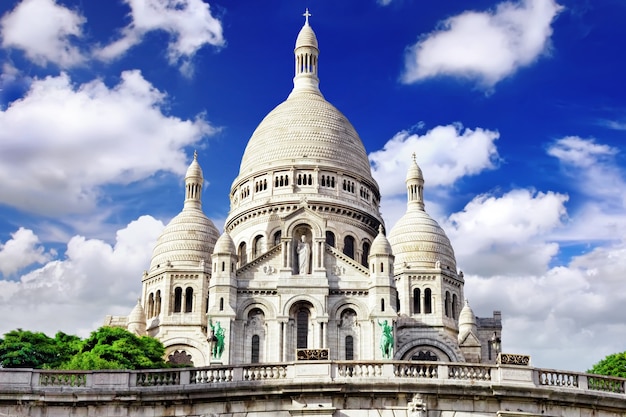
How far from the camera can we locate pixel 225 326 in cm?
7838

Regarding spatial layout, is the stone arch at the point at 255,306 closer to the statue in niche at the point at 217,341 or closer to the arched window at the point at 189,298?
the statue in niche at the point at 217,341

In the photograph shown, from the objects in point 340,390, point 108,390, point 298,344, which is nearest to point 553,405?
point 340,390

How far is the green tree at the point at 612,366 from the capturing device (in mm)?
70125

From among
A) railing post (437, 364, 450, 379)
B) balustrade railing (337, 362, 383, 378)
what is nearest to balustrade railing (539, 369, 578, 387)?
railing post (437, 364, 450, 379)

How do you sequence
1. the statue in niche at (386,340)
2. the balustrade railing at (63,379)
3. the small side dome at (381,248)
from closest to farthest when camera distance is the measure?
the balustrade railing at (63,379) < the statue in niche at (386,340) < the small side dome at (381,248)

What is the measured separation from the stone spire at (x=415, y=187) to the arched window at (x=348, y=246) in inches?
313

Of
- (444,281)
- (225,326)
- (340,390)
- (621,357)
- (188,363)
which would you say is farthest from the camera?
(444,281)

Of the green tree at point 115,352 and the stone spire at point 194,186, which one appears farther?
the stone spire at point 194,186

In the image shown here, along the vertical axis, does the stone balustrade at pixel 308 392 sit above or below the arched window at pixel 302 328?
below

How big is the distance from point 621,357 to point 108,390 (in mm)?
52736

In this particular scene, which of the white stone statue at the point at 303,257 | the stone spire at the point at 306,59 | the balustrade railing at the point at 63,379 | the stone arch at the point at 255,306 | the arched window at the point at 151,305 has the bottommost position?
the balustrade railing at the point at 63,379

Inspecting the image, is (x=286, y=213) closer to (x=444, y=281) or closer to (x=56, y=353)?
(x=444, y=281)

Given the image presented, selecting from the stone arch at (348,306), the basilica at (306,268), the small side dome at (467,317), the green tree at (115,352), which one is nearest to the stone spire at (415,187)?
the basilica at (306,268)

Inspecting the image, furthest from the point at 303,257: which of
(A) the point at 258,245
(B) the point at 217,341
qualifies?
(B) the point at 217,341
